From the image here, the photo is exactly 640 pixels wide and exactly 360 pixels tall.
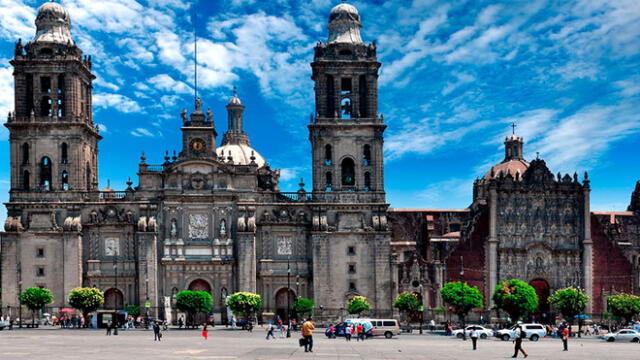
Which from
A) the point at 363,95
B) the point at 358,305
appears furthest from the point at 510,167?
the point at 358,305

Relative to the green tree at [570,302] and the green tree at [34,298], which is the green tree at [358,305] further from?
the green tree at [34,298]

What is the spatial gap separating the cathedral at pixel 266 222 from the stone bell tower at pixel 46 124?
14 centimetres

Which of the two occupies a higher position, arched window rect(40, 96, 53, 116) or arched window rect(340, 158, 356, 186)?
arched window rect(40, 96, 53, 116)


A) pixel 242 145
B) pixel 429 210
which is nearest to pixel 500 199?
pixel 429 210

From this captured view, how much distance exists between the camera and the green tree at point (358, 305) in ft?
256

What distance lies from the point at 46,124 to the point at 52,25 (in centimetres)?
1056

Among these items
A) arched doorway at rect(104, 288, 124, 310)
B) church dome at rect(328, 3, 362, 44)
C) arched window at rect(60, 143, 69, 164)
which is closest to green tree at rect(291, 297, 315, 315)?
arched doorway at rect(104, 288, 124, 310)

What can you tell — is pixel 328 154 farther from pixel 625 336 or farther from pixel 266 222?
pixel 625 336

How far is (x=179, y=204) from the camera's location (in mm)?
84000

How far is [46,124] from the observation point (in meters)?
83.6

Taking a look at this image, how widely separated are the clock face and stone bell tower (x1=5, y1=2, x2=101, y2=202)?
1133 centimetres

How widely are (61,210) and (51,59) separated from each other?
15349mm

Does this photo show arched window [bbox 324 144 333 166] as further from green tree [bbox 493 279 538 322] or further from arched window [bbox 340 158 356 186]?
green tree [bbox 493 279 538 322]

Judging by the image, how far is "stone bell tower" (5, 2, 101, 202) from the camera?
274 feet
